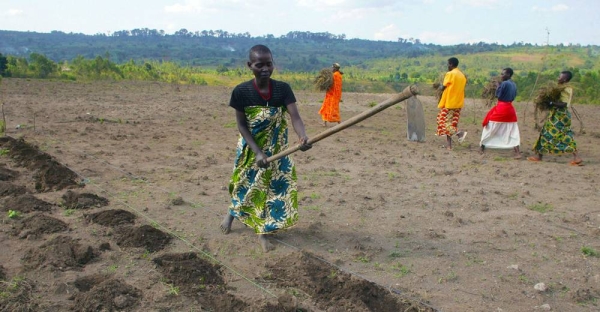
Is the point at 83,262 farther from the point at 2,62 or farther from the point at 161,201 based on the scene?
the point at 2,62

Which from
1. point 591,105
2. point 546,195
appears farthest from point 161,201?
point 591,105

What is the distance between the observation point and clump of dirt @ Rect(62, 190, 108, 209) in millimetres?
5098

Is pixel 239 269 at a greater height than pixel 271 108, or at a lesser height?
lesser

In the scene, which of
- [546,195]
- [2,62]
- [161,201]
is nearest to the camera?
[161,201]

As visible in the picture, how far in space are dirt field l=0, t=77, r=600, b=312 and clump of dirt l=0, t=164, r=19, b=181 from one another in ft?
0.08

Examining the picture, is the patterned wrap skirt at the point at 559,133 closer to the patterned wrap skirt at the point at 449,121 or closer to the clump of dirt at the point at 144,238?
the patterned wrap skirt at the point at 449,121

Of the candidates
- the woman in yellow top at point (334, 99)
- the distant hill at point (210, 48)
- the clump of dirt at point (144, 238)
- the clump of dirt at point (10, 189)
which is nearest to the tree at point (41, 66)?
the woman in yellow top at point (334, 99)

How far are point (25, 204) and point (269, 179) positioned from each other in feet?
8.45

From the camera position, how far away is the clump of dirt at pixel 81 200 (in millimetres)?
5098

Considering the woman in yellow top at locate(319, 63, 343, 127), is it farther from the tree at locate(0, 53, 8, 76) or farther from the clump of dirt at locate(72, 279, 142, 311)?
the tree at locate(0, 53, 8, 76)

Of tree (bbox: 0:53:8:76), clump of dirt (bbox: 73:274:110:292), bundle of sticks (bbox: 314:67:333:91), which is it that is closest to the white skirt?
bundle of sticks (bbox: 314:67:333:91)

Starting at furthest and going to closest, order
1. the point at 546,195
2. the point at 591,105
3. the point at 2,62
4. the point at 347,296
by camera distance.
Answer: the point at 2,62 → the point at 591,105 → the point at 546,195 → the point at 347,296

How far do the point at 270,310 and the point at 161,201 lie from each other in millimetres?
2610

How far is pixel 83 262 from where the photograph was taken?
384 centimetres
